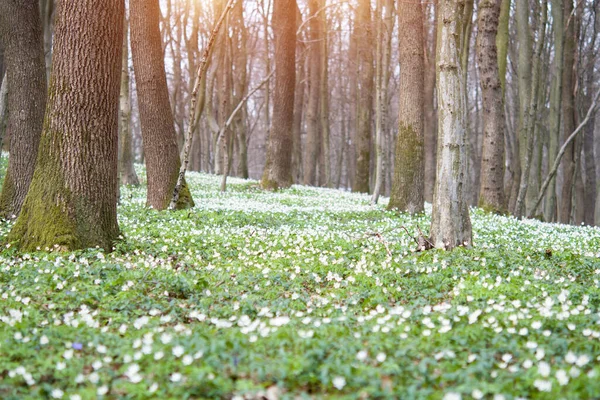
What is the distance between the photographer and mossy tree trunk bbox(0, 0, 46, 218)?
10.5m

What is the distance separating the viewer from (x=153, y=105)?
42.0 feet

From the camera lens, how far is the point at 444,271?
6.58 m

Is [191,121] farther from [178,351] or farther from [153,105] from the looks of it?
[178,351]

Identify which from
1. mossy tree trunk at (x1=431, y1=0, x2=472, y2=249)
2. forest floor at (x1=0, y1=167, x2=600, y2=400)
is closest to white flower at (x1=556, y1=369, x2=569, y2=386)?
forest floor at (x1=0, y1=167, x2=600, y2=400)

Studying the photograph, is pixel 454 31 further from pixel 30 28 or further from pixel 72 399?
pixel 30 28

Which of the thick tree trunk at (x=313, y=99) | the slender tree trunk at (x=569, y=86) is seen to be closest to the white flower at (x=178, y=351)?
the slender tree trunk at (x=569, y=86)

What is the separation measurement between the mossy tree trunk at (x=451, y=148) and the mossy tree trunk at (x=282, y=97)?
40.8 ft

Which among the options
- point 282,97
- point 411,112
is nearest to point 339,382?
point 411,112

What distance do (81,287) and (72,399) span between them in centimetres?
292

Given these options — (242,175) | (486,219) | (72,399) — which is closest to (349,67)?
(242,175)

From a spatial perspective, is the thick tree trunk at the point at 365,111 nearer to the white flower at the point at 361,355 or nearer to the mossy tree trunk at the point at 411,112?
the mossy tree trunk at the point at 411,112

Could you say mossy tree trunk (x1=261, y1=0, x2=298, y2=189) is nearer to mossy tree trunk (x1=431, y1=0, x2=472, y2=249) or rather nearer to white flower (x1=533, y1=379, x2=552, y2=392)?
mossy tree trunk (x1=431, y1=0, x2=472, y2=249)

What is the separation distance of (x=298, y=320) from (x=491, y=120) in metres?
12.8

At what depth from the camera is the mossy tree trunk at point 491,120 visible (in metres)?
15.2
